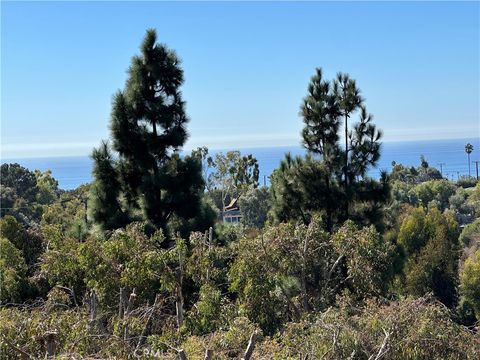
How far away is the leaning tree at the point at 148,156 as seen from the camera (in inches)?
429

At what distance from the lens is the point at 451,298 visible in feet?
75.7

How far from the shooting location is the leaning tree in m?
10.9

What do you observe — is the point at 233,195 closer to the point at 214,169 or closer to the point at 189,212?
the point at 214,169

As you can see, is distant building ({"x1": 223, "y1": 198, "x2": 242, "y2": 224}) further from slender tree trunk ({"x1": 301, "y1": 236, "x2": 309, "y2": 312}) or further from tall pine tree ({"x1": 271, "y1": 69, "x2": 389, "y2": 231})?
slender tree trunk ({"x1": 301, "y1": 236, "x2": 309, "y2": 312})

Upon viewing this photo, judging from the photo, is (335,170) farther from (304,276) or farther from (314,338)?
(314,338)

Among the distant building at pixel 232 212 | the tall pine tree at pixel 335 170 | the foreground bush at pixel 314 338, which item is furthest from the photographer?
the distant building at pixel 232 212

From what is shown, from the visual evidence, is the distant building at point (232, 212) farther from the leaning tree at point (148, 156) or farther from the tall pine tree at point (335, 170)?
the leaning tree at point (148, 156)

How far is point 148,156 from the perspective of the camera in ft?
37.0

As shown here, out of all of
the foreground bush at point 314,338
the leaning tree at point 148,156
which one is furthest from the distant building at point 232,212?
the foreground bush at point 314,338

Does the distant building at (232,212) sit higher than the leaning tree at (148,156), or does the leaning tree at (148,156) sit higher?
the leaning tree at (148,156)

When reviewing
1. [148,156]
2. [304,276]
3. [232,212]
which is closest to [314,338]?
[304,276]

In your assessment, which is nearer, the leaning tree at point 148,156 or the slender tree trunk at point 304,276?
the slender tree trunk at point 304,276

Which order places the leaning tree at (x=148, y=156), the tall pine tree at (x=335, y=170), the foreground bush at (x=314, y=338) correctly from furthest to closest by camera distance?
the tall pine tree at (x=335, y=170)
the leaning tree at (x=148, y=156)
the foreground bush at (x=314, y=338)

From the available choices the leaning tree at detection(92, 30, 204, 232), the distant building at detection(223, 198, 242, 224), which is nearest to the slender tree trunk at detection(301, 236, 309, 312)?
the leaning tree at detection(92, 30, 204, 232)
